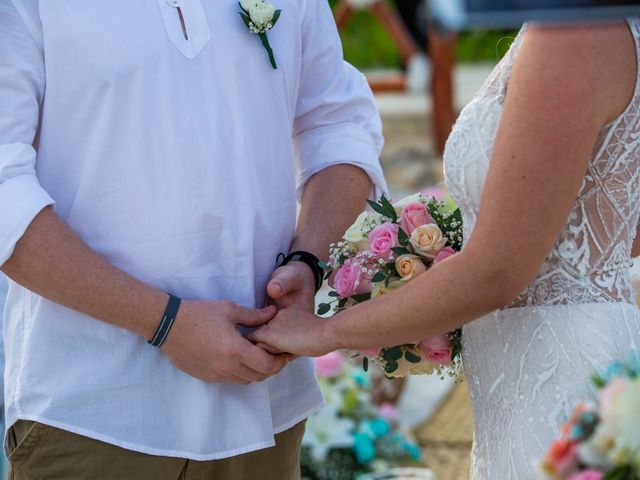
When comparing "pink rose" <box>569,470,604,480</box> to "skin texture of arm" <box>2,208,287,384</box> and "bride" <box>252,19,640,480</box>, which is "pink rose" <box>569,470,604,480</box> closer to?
"bride" <box>252,19,640,480</box>

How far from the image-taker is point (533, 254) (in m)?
1.88

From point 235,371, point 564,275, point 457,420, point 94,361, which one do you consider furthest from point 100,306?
point 457,420

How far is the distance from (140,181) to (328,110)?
65 cm

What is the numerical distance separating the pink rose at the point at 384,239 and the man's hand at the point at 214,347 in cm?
34

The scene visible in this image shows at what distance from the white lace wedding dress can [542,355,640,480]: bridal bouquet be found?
0.54 metres

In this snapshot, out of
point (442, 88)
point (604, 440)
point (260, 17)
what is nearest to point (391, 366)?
point (260, 17)

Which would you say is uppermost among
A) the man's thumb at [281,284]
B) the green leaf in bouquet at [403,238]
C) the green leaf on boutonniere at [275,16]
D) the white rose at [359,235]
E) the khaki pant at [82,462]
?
the green leaf on boutonniere at [275,16]

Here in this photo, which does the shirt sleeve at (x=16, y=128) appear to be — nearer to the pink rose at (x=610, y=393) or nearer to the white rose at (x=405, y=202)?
the white rose at (x=405, y=202)

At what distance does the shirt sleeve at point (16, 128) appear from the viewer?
2158 mm

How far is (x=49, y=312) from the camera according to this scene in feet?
7.66

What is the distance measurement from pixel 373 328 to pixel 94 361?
2.19 feet

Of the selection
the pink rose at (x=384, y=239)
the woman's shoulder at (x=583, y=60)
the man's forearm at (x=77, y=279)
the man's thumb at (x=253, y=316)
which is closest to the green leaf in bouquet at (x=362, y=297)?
the pink rose at (x=384, y=239)

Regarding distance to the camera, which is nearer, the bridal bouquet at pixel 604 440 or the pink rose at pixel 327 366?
the bridal bouquet at pixel 604 440

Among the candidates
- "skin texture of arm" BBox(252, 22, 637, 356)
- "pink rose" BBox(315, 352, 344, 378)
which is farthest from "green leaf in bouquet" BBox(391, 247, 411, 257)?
"pink rose" BBox(315, 352, 344, 378)
